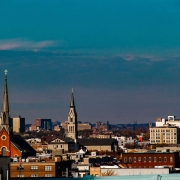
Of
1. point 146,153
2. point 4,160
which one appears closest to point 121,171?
point 4,160

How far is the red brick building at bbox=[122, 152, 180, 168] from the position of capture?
A: 563 ft

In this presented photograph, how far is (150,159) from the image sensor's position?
6821 inches

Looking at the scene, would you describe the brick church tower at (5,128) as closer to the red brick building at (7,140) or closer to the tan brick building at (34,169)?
the red brick building at (7,140)

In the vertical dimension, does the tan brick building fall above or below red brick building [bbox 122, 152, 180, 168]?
below

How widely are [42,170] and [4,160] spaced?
28.6 metres

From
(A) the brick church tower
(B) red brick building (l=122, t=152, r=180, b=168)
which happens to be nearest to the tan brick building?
(B) red brick building (l=122, t=152, r=180, b=168)

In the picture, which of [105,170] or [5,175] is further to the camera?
[105,170]

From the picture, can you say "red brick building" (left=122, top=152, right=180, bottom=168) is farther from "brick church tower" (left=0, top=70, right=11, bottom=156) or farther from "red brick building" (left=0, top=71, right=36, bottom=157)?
"brick church tower" (left=0, top=70, right=11, bottom=156)

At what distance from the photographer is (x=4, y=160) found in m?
114

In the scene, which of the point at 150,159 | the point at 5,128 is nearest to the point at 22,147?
the point at 5,128

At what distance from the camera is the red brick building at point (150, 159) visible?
172 m

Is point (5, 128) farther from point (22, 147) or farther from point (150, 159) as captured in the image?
point (150, 159)

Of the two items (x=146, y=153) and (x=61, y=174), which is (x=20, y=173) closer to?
(x=61, y=174)

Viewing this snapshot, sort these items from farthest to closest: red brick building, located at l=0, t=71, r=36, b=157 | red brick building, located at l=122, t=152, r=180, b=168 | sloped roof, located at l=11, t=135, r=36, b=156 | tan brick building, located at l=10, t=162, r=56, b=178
→ red brick building, located at l=0, t=71, r=36, b=157 → sloped roof, located at l=11, t=135, r=36, b=156 → red brick building, located at l=122, t=152, r=180, b=168 → tan brick building, located at l=10, t=162, r=56, b=178
